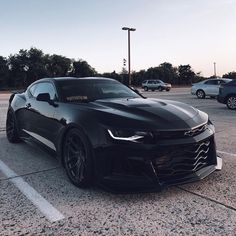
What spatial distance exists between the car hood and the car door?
0.76 meters

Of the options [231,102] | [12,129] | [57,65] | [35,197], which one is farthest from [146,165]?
[57,65]

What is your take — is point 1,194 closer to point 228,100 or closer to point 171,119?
point 171,119

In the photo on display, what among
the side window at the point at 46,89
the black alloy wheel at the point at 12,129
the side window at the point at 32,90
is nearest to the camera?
the side window at the point at 46,89

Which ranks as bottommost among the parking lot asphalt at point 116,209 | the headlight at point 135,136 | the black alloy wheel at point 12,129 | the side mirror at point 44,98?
the parking lot asphalt at point 116,209

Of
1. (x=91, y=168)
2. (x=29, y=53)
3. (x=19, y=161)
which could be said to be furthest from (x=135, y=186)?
(x=29, y=53)

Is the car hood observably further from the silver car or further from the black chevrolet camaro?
the silver car

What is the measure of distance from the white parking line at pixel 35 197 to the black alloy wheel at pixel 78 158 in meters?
0.47

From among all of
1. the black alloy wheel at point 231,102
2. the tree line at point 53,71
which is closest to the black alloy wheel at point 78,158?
the black alloy wheel at point 231,102

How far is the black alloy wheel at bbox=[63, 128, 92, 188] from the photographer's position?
12.4ft

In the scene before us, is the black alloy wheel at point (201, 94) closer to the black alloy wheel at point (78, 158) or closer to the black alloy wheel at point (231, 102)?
the black alloy wheel at point (231, 102)

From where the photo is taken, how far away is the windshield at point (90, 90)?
4797mm

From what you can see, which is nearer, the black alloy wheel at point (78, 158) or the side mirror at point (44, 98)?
the black alloy wheel at point (78, 158)

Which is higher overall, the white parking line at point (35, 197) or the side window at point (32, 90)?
the side window at point (32, 90)

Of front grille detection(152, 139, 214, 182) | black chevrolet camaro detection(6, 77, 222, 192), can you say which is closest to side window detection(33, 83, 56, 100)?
black chevrolet camaro detection(6, 77, 222, 192)
